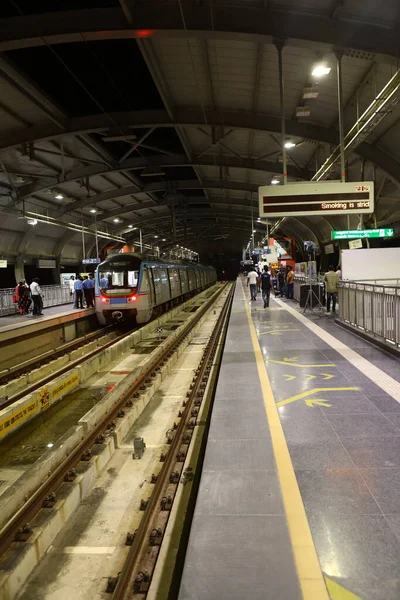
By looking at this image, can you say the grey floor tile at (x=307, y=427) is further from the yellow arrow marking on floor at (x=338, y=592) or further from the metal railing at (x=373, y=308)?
the metal railing at (x=373, y=308)

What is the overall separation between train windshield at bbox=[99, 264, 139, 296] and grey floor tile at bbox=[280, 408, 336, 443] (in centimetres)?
1085

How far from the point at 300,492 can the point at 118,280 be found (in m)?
12.8

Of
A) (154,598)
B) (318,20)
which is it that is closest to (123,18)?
(318,20)

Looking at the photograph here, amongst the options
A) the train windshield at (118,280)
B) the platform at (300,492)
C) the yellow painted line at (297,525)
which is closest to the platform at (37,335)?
the train windshield at (118,280)

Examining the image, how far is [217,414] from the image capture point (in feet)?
16.9

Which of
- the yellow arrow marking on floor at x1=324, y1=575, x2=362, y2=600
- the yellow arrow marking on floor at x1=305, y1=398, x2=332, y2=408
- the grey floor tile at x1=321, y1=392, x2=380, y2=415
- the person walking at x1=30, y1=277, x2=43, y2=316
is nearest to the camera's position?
the yellow arrow marking on floor at x1=324, y1=575, x2=362, y2=600

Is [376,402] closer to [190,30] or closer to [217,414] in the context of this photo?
[217,414]

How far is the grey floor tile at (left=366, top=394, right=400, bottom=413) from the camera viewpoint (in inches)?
202

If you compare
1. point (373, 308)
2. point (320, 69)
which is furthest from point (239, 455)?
point (320, 69)

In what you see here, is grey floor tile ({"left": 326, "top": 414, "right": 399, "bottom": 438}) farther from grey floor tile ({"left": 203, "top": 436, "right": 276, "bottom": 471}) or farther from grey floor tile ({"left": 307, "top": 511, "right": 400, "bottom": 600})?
grey floor tile ({"left": 307, "top": 511, "right": 400, "bottom": 600})

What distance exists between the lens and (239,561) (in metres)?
2.54

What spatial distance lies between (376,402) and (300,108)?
1051cm

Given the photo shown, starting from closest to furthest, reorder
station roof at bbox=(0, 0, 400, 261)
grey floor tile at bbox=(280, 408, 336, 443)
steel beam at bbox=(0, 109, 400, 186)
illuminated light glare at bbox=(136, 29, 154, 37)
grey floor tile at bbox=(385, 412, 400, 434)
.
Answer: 1. grey floor tile at bbox=(280, 408, 336, 443)
2. grey floor tile at bbox=(385, 412, 400, 434)
3. station roof at bbox=(0, 0, 400, 261)
4. illuminated light glare at bbox=(136, 29, 154, 37)
5. steel beam at bbox=(0, 109, 400, 186)

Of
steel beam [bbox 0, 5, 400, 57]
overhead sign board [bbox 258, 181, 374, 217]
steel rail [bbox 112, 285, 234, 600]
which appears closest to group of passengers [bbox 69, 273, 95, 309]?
steel beam [bbox 0, 5, 400, 57]
